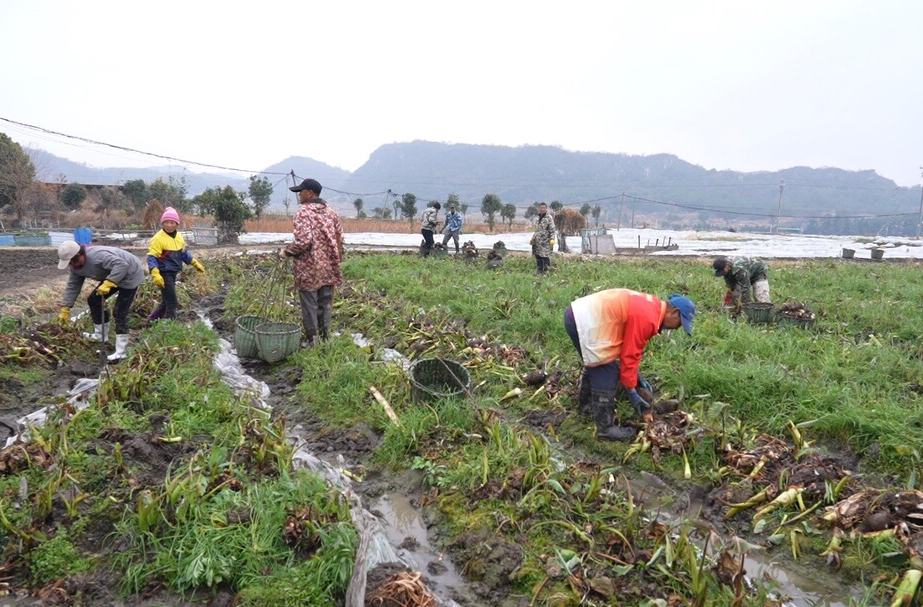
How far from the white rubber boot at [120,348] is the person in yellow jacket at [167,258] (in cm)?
73

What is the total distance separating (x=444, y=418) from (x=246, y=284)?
20.0 feet

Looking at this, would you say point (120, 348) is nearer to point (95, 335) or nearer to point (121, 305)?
point (121, 305)

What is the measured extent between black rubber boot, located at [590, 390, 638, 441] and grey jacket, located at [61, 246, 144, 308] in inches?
185

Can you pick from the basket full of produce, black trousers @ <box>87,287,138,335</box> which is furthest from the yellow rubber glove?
the basket full of produce

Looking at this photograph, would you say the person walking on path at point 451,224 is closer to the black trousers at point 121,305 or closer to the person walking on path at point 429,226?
the person walking on path at point 429,226

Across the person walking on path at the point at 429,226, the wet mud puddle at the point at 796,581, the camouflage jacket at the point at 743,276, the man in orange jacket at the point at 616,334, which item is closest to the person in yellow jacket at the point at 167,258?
the man in orange jacket at the point at 616,334

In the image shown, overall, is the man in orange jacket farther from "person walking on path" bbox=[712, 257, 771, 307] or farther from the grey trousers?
"person walking on path" bbox=[712, 257, 771, 307]

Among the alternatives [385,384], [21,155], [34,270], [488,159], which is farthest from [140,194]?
[488,159]

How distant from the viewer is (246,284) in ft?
29.3

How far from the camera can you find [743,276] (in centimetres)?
725

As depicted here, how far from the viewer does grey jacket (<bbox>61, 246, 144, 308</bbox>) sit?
5086mm

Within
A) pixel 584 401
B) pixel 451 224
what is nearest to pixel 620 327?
pixel 584 401

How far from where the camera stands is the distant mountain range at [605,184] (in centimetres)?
10850

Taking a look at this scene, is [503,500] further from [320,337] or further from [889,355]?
[889,355]
